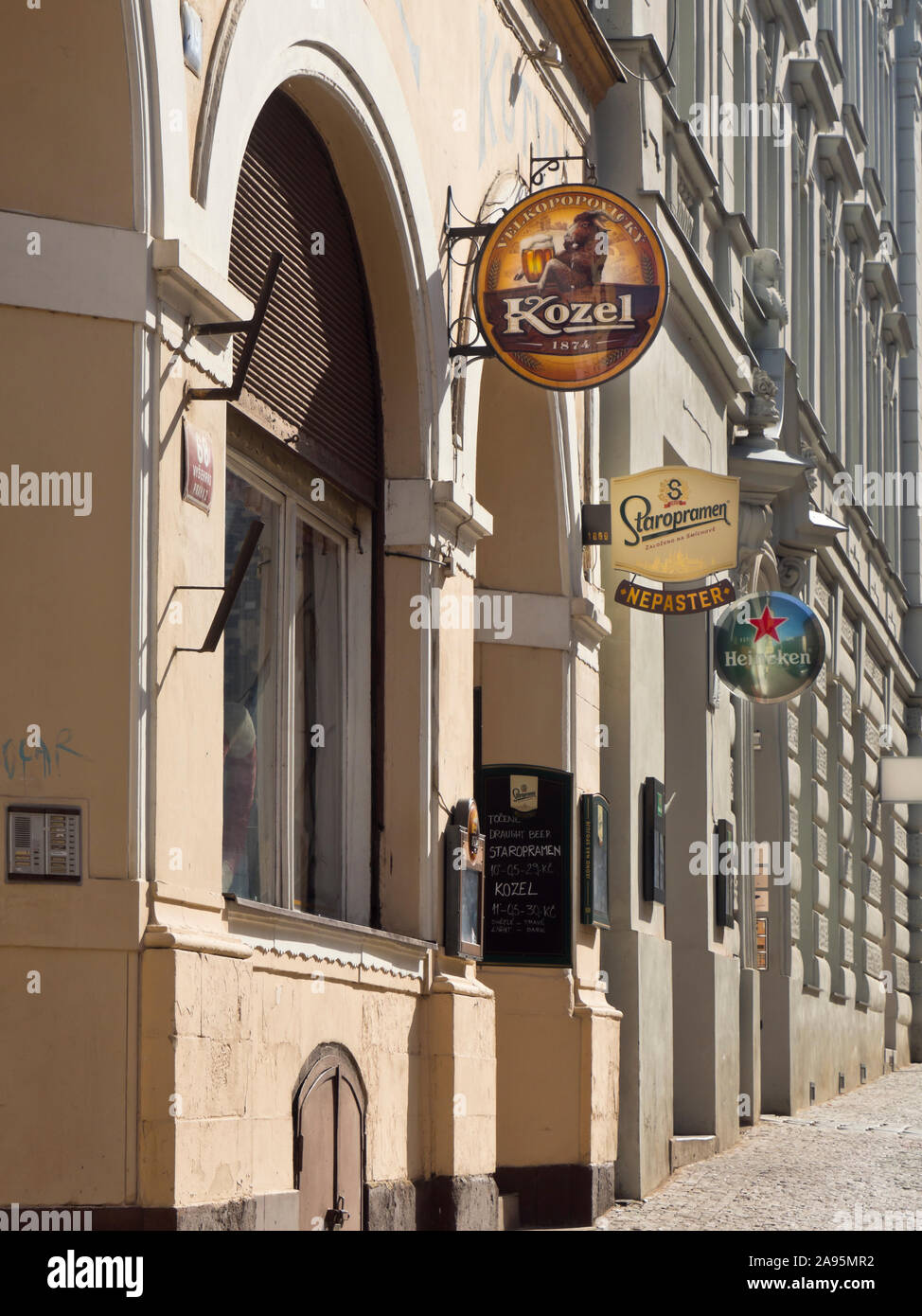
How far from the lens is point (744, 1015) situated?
19188 millimetres

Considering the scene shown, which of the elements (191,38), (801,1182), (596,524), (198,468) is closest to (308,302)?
(191,38)

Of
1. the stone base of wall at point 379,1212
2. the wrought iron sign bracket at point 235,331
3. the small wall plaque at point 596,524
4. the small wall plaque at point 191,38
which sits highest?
the small wall plaque at point 191,38

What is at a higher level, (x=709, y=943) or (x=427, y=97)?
(x=427, y=97)

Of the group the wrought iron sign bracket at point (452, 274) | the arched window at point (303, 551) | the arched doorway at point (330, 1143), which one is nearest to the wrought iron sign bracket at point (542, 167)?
the wrought iron sign bracket at point (452, 274)

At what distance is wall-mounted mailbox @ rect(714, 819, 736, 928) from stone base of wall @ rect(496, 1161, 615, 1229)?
5105 mm

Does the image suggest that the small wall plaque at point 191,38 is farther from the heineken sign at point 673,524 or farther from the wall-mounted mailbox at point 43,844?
the heineken sign at point 673,524

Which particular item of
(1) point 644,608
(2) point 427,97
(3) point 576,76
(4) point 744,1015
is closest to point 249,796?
(2) point 427,97

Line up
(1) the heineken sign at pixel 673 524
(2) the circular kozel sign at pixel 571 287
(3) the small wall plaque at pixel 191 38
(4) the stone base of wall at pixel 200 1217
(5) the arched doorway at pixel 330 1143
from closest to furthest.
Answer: (4) the stone base of wall at pixel 200 1217
(3) the small wall plaque at pixel 191 38
(5) the arched doorway at pixel 330 1143
(2) the circular kozel sign at pixel 571 287
(1) the heineken sign at pixel 673 524

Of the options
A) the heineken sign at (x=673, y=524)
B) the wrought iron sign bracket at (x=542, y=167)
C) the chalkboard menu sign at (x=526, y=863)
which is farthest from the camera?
the heineken sign at (x=673, y=524)

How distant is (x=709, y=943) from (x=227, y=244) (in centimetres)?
1054

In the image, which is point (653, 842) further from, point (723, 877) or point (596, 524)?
point (723, 877)

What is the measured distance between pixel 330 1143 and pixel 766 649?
9.59 meters

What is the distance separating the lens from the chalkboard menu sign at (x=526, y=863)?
12.8 metres
